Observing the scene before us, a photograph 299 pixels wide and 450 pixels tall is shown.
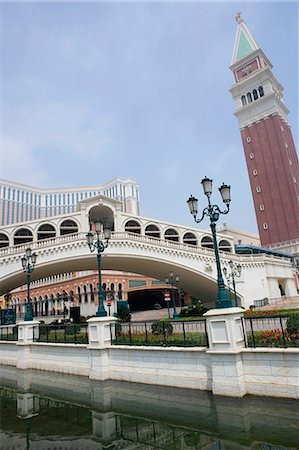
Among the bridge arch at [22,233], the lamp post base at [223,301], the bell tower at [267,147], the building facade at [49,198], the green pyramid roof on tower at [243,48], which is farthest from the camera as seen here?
the building facade at [49,198]

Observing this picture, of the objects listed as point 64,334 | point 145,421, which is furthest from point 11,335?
point 145,421

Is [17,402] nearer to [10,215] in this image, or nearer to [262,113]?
[262,113]

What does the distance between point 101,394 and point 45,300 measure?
55.7 m

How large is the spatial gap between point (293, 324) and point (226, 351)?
7.42 ft

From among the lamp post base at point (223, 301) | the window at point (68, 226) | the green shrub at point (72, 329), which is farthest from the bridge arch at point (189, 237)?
the lamp post base at point (223, 301)

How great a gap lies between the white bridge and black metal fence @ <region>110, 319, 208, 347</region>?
1842 centimetres

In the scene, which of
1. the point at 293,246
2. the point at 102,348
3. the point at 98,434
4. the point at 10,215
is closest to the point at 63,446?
the point at 98,434

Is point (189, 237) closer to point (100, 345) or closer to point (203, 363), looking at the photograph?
point (100, 345)

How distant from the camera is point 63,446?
6391 millimetres

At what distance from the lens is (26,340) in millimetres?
15438

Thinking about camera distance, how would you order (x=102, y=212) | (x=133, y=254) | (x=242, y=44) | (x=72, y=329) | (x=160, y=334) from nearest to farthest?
(x=160, y=334), (x=72, y=329), (x=133, y=254), (x=102, y=212), (x=242, y=44)

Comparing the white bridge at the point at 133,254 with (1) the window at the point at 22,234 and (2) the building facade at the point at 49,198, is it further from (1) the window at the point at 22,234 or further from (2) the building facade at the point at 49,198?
(2) the building facade at the point at 49,198

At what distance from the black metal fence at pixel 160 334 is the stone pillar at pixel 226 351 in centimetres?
90

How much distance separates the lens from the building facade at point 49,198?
99.5m
